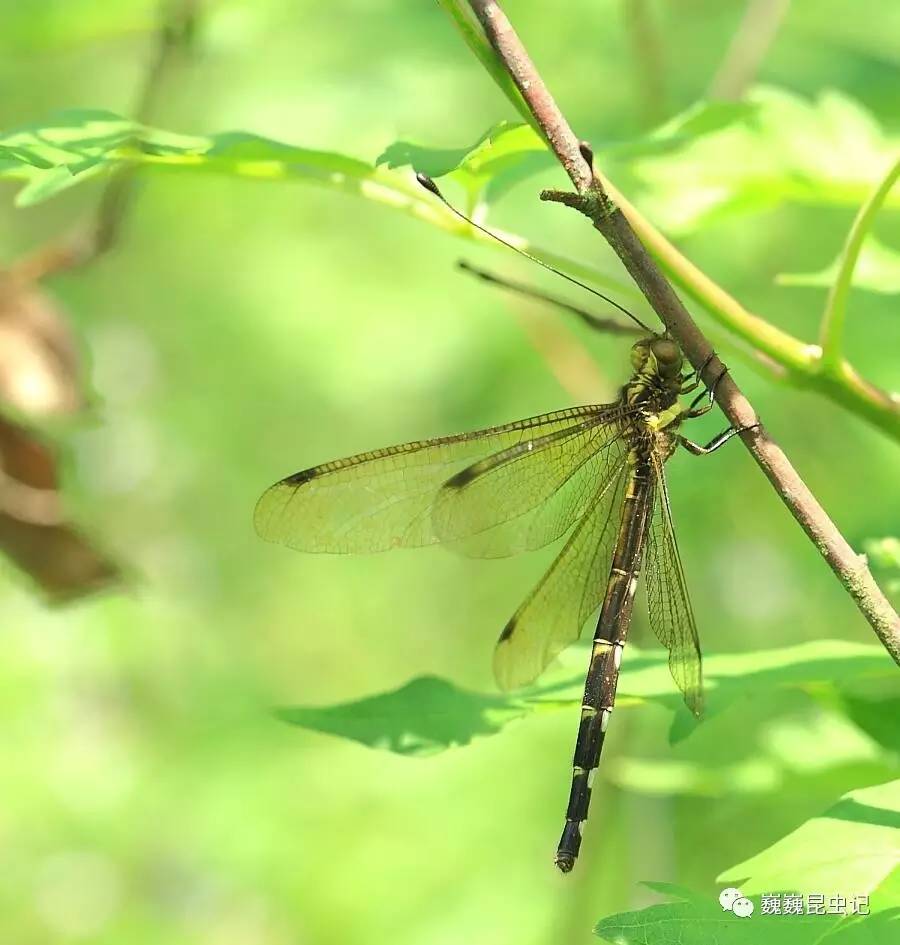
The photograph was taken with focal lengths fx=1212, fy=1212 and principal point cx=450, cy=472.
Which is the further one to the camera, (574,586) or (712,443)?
(574,586)

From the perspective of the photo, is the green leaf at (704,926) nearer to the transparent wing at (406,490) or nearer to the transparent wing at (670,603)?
the transparent wing at (670,603)

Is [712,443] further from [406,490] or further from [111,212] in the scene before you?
[111,212]

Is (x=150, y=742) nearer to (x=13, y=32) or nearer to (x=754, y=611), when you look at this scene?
(x=754, y=611)

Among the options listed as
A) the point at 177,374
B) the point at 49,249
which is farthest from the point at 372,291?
the point at 49,249

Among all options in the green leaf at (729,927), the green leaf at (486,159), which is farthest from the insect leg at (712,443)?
the green leaf at (729,927)

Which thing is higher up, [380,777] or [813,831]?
[380,777]

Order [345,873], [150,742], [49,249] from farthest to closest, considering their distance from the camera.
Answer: [150,742] → [345,873] → [49,249]

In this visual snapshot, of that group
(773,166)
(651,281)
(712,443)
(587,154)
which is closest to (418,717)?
(712,443)
